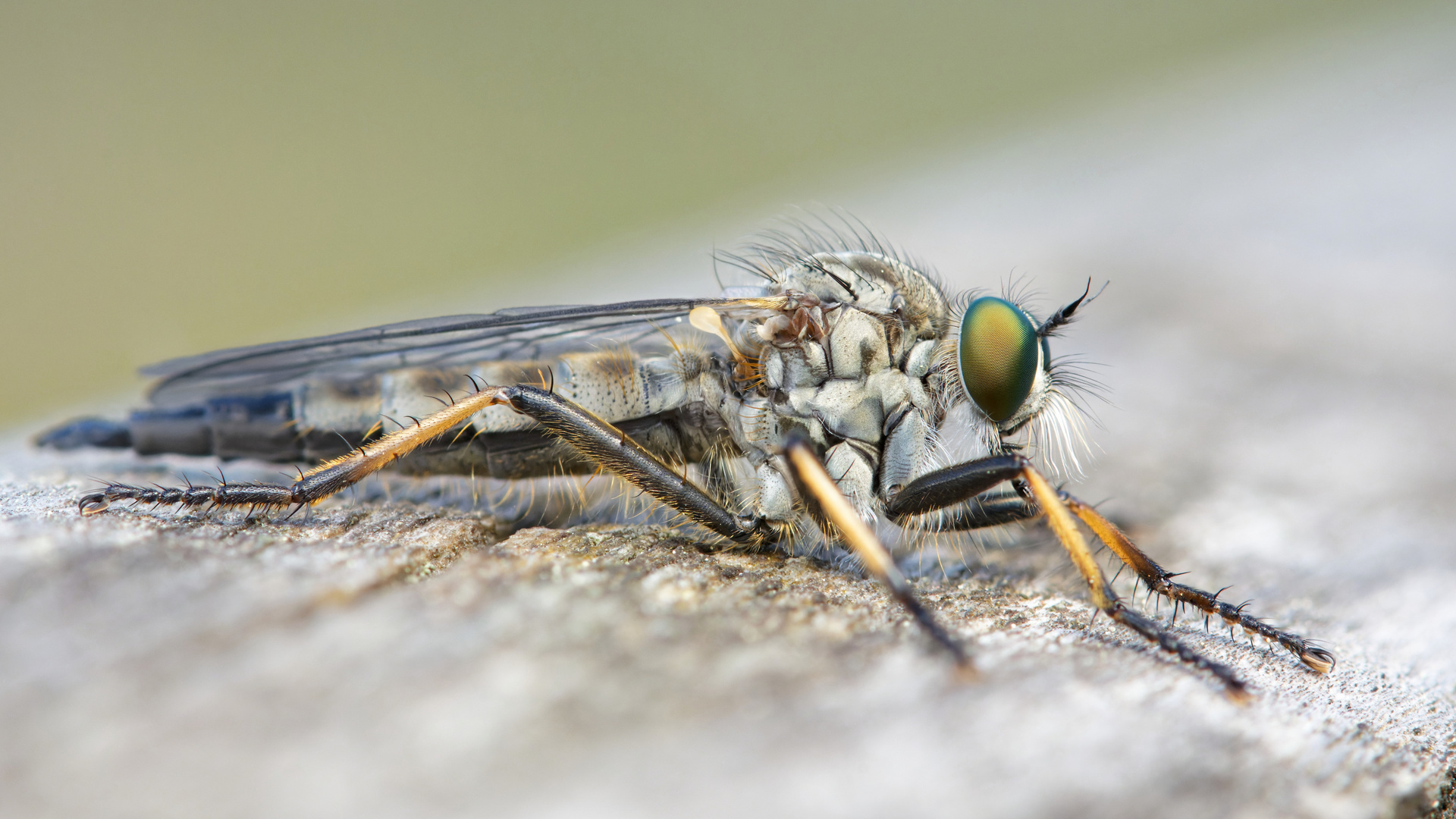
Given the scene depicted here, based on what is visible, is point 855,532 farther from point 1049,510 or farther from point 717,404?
point 717,404

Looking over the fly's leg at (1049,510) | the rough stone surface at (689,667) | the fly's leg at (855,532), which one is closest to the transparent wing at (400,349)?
the rough stone surface at (689,667)


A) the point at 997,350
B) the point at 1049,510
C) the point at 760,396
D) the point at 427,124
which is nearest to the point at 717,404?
the point at 760,396

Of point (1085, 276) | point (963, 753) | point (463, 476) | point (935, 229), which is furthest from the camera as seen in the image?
point (935, 229)

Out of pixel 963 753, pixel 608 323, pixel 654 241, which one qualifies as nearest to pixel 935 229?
pixel 654 241

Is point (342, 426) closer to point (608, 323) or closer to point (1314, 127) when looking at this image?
point (608, 323)

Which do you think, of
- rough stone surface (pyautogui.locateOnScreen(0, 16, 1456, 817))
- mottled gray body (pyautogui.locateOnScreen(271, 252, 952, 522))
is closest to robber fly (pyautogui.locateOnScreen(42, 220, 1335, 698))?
mottled gray body (pyautogui.locateOnScreen(271, 252, 952, 522))

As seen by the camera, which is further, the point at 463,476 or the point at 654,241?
the point at 654,241

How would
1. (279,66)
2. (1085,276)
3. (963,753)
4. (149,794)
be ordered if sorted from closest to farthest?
(149,794) → (963,753) → (1085,276) → (279,66)
